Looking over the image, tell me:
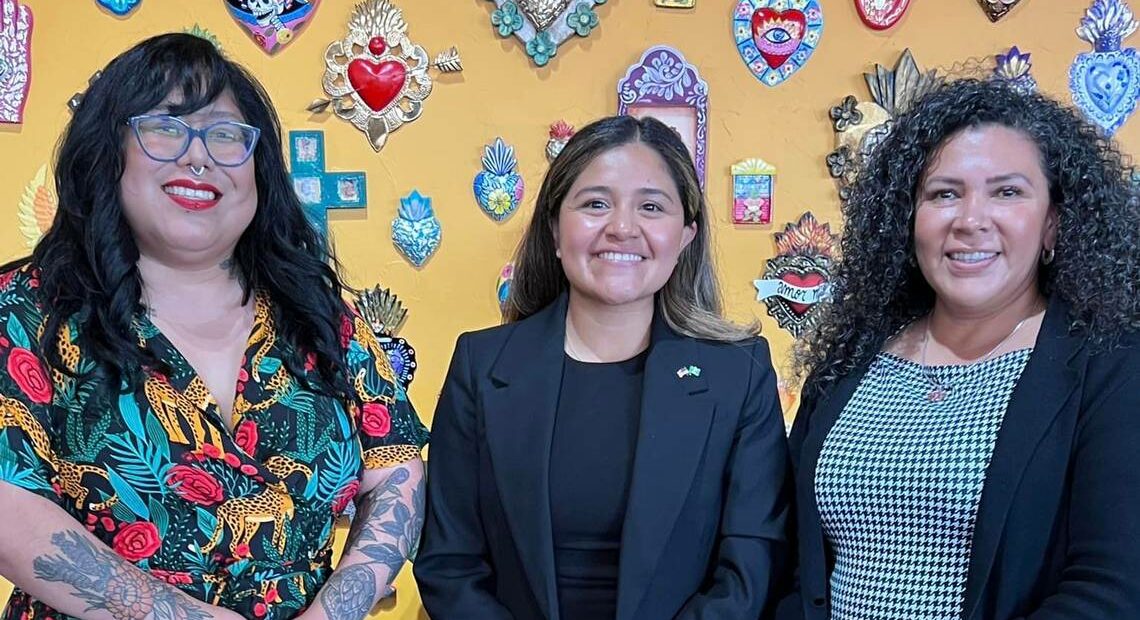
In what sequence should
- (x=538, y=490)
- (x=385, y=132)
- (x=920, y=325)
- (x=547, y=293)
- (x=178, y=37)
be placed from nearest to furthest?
1. (x=178, y=37)
2. (x=538, y=490)
3. (x=920, y=325)
4. (x=547, y=293)
5. (x=385, y=132)

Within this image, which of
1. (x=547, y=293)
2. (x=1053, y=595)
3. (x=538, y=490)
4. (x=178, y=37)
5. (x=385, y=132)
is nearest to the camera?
(x=1053, y=595)

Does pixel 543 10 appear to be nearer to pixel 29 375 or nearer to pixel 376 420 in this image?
pixel 376 420

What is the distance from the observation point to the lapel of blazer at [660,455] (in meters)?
1.52

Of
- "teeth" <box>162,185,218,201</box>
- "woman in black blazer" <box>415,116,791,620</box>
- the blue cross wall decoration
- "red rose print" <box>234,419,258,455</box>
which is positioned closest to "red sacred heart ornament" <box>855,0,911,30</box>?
"woman in black blazer" <box>415,116,791,620</box>

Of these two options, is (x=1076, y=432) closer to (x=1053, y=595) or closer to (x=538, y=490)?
(x=1053, y=595)

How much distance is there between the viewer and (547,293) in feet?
6.06

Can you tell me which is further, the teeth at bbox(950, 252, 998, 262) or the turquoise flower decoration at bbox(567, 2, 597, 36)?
the turquoise flower decoration at bbox(567, 2, 597, 36)

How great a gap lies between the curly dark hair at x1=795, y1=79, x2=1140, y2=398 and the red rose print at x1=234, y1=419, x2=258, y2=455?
989 mm

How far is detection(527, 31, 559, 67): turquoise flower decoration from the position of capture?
2.40 m

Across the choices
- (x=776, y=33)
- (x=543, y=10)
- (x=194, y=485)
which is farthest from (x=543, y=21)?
(x=194, y=485)

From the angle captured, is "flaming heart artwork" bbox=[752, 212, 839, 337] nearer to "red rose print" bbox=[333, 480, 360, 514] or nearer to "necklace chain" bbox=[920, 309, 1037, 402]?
"necklace chain" bbox=[920, 309, 1037, 402]

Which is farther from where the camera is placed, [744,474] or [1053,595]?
[744,474]

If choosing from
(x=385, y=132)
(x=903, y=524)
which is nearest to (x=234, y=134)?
(x=385, y=132)

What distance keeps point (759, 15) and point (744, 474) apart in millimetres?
1375
